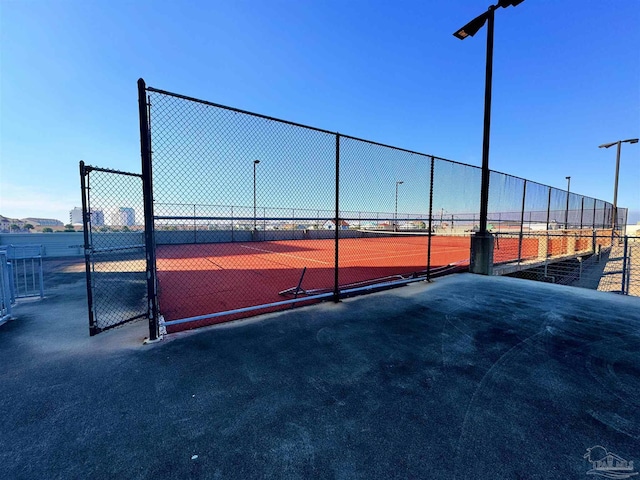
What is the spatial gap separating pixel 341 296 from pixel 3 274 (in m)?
5.38

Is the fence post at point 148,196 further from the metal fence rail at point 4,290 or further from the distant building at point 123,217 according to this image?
the metal fence rail at point 4,290

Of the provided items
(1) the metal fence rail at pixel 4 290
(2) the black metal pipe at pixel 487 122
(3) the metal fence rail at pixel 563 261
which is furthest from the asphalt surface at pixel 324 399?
(3) the metal fence rail at pixel 563 261

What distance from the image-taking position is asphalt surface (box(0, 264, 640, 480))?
168cm

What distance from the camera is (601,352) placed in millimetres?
3113

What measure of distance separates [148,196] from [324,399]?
2990 millimetres

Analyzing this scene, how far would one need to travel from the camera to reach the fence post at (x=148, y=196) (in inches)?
129

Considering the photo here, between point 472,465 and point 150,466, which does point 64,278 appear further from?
point 472,465

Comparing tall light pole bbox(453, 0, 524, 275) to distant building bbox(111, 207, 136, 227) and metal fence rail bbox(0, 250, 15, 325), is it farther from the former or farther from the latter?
metal fence rail bbox(0, 250, 15, 325)

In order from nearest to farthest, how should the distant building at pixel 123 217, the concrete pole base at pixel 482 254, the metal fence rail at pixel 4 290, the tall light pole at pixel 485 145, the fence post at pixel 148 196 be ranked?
the fence post at pixel 148 196 → the metal fence rail at pixel 4 290 → the distant building at pixel 123 217 → the tall light pole at pixel 485 145 → the concrete pole base at pixel 482 254

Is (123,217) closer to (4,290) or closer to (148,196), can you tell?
(4,290)

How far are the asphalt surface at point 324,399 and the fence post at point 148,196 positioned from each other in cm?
49

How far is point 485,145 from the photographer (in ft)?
24.7

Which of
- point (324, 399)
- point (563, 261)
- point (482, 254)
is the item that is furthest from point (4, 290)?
point (563, 261)

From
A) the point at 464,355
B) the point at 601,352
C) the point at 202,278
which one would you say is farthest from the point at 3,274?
the point at 601,352
